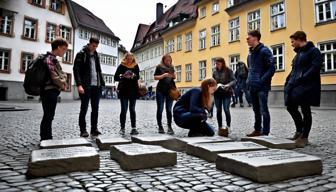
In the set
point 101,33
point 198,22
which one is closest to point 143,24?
point 101,33

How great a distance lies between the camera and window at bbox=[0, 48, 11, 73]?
28281 millimetres

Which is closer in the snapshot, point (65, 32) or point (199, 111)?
point (199, 111)

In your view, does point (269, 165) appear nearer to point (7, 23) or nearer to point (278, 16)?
point (278, 16)

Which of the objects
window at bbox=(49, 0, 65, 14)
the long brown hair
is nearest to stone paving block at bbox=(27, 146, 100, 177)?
the long brown hair

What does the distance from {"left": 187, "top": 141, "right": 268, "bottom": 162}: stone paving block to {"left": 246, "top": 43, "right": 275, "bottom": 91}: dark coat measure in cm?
164

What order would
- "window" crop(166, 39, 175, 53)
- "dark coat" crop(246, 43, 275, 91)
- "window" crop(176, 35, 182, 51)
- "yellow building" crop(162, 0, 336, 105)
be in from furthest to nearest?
"window" crop(166, 39, 175, 53) < "window" crop(176, 35, 182, 51) < "yellow building" crop(162, 0, 336, 105) < "dark coat" crop(246, 43, 275, 91)

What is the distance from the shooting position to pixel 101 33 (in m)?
44.8

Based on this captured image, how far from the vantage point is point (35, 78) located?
5.00m

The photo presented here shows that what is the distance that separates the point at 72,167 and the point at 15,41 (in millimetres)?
29906

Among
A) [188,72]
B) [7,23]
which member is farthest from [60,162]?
[188,72]

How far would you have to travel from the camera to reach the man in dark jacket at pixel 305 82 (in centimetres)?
518

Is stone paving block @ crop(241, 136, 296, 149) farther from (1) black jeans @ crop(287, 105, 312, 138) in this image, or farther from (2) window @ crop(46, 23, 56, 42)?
(2) window @ crop(46, 23, 56, 42)

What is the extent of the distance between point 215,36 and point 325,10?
38.6 ft

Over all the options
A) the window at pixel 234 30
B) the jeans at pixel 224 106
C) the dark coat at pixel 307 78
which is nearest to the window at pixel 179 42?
the window at pixel 234 30
